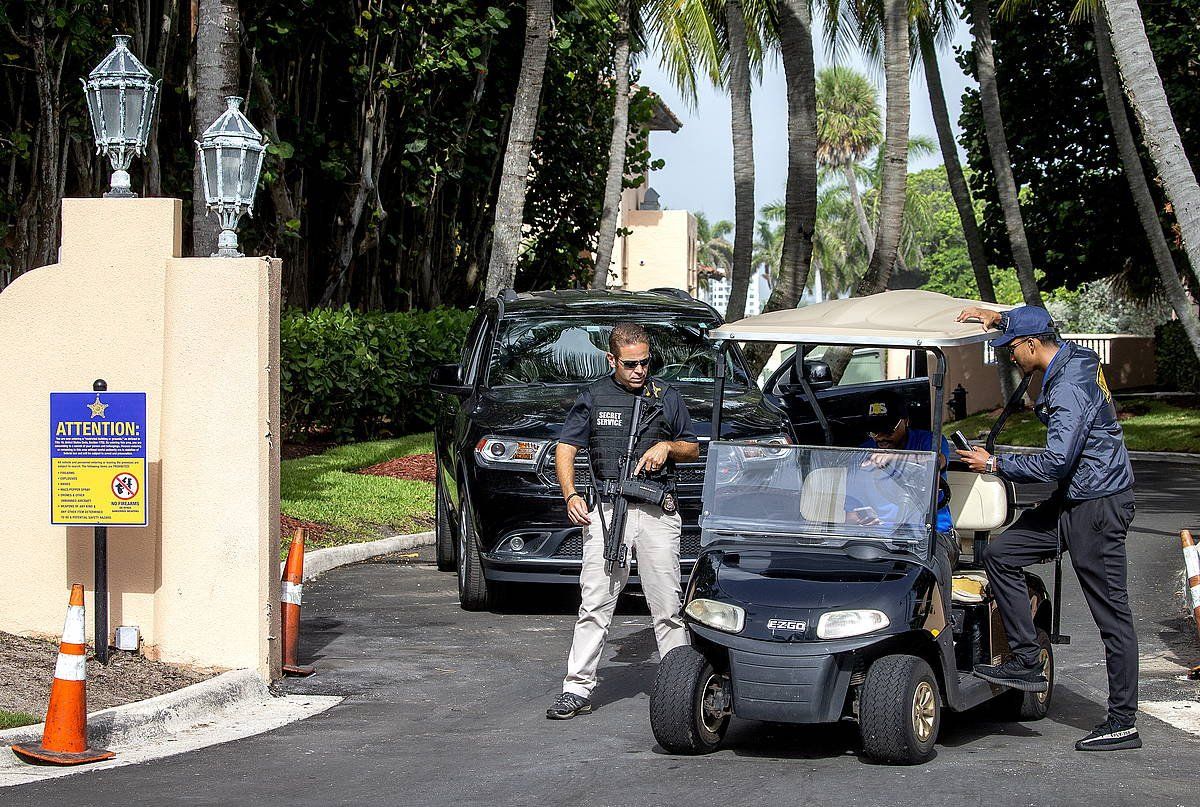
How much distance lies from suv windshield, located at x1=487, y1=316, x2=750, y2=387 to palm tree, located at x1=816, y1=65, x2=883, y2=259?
73479mm

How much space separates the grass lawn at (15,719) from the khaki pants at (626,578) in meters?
2.59

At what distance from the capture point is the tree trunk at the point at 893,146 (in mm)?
24984

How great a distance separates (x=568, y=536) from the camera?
10.7m

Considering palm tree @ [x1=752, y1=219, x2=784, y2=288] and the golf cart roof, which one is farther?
palm tree @ [x1=752, y1=219, x2=784, y2=288]

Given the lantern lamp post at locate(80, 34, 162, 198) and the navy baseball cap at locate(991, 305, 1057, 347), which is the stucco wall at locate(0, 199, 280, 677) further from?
the navy baseball cap at locate(991, 305, 1057, 347)

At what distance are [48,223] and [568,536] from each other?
40.7ft

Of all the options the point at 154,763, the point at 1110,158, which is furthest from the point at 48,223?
the point at 1110,158

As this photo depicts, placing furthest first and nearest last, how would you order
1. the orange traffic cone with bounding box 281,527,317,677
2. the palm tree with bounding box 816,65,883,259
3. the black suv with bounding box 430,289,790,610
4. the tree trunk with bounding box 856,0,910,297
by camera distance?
1. the palm tree with bounding box 816,65,883,259
2. the tree trunk with bounding box 856,0,910,297
3. the black suv with bounding box 430,289,790,610
4. the orange traffic cone with bounding box 281,527,317,677

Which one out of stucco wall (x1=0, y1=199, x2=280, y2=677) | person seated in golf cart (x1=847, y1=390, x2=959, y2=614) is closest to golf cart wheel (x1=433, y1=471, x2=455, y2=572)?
stucco wall (x1=0, y1=199, x2=280, y2=677)

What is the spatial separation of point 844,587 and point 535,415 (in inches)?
177

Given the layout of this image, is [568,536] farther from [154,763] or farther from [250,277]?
[154,763]

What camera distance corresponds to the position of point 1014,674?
7.50 metres

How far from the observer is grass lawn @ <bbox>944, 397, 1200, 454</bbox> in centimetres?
3023

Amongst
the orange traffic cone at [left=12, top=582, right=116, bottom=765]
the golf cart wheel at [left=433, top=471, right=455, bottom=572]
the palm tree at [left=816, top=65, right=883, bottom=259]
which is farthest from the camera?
the palm tree at [left=816, top=65, right=883, bottom=259]
